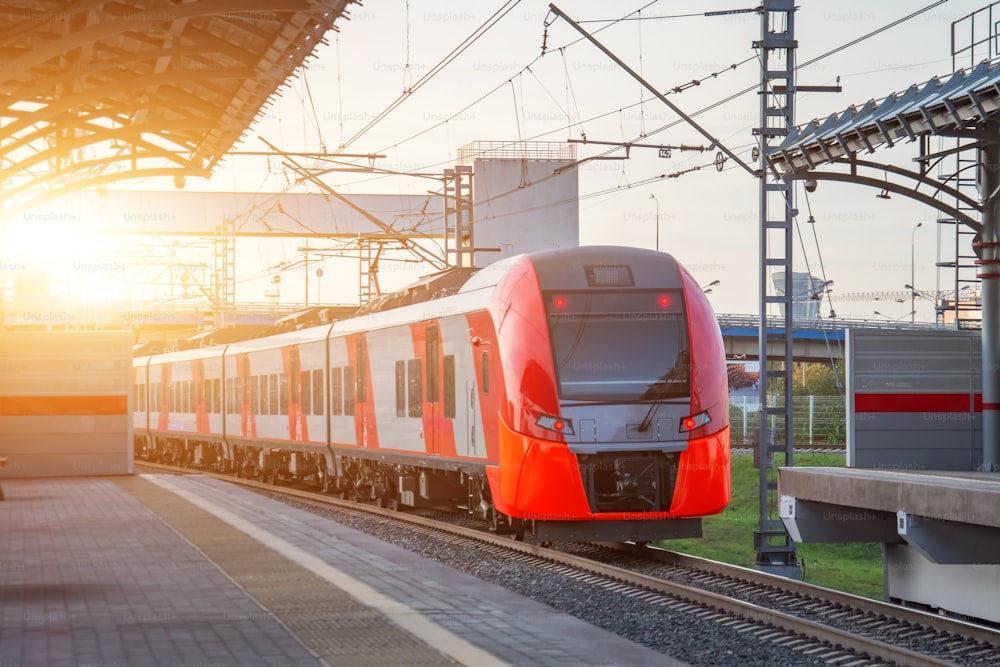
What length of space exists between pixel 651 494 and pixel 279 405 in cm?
1442

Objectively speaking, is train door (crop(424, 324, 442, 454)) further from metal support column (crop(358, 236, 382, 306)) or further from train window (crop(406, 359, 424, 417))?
metal support column (crop(358, 236, 382, 306))

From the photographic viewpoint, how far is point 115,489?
24375 mm

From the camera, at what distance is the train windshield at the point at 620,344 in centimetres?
1453

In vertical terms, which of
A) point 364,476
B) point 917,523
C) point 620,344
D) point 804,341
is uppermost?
point 804,341

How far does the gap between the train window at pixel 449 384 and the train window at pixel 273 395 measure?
11002 millimetres

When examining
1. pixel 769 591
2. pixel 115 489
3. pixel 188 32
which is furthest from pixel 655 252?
pixel 115 489

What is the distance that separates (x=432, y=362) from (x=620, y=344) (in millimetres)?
3769

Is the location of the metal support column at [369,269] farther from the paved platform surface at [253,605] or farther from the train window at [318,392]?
the paved platform surface at [253,605]

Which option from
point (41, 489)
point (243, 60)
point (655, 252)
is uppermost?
point (243, 60)

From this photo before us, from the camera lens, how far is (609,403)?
47.4 ft

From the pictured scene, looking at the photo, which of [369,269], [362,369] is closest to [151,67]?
[362,369]

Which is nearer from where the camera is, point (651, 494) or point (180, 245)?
point (651, 494)

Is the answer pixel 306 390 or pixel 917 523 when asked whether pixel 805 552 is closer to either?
pixel 306 390

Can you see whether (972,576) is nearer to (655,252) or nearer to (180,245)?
(655,252)
